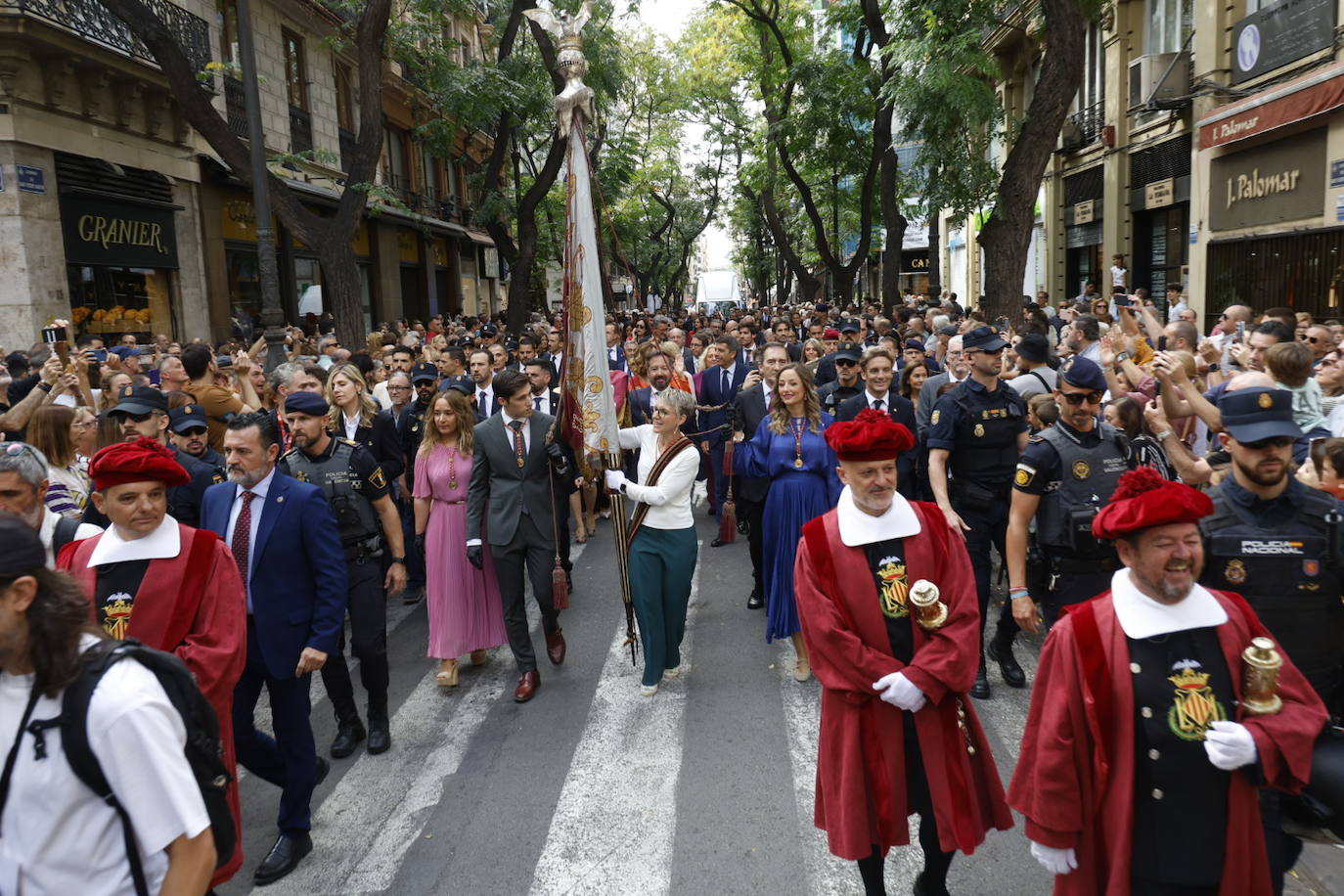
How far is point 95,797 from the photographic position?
7.20ft

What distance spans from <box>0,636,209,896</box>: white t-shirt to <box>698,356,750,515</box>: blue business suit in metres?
8.50

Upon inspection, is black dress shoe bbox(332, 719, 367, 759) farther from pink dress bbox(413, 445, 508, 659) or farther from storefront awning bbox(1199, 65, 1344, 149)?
storefront awning bbox(1199, 65, 1344, 149)

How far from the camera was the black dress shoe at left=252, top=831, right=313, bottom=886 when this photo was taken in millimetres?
4277

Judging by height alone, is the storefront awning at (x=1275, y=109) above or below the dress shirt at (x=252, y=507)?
above

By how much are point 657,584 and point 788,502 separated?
101 centimetres

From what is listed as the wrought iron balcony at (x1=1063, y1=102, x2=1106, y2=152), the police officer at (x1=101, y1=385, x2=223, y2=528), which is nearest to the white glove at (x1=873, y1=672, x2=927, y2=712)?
the police officer at (x1=101, y1=385, x2=223, y2=528)

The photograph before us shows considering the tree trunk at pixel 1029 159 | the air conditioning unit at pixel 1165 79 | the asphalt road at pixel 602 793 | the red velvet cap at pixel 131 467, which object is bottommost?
the asphalt road at pixel 602 793

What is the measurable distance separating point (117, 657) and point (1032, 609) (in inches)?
159

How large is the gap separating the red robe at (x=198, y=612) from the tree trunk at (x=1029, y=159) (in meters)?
10.6

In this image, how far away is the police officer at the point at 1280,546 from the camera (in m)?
3.36

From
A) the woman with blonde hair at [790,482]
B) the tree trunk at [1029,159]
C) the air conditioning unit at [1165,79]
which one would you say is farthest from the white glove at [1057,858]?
the air conditioning unit at [1165,79]

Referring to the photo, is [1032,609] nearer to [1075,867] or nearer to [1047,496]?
[1047,496]

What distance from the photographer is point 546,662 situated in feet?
22.4

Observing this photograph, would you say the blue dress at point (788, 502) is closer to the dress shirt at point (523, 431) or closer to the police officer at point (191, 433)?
the dress shirt at point (523, 431)
